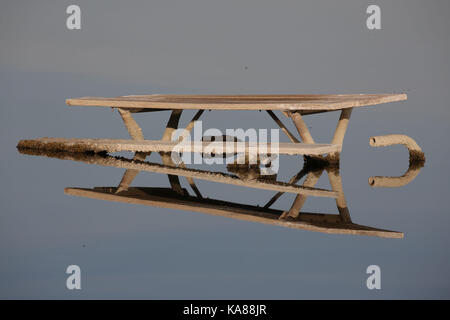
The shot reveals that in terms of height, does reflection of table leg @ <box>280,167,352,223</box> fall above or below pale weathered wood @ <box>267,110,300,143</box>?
below

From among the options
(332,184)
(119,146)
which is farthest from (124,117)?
(332,184)

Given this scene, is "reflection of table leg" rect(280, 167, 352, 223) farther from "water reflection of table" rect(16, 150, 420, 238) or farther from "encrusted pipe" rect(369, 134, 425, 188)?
"encrusted pipe" rect(369, 134, 425, 188)

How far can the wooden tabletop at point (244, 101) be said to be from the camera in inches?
337

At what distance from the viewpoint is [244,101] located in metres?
9.20

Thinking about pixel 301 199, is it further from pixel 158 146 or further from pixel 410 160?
pixel 410 160

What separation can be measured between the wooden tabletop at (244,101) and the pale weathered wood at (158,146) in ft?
1.04

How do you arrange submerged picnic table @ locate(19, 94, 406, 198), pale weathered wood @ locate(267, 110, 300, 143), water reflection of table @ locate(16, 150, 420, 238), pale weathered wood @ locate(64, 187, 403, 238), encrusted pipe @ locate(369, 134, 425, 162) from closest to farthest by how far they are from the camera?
pale weathered wood @ locate(64, 187, 403, 238)
water reflection of table @ locate(16, 150, 420, 238)
submerged picnic table @ locate(19, 94, 406, 198)
encrusted pipe @ locate(369, 134, 425, 162)
pale weathered wood @ locate(267, 110, 300, 143)

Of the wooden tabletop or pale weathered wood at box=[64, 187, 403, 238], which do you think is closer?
pale weathered wood at box=[64, 187, 403, 238]

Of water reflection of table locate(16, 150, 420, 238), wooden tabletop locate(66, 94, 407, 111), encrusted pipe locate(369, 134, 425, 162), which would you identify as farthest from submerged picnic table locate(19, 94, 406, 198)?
encrusted pipe locate(369, 134, 425, 162)

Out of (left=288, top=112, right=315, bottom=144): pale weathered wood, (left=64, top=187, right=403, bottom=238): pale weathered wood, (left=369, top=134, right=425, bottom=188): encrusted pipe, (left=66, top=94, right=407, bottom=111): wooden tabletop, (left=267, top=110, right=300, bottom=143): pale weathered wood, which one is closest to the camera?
(left=64, top=187, right=403, bottom=238): pale weathered wood

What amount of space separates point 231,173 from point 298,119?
85 centimetres

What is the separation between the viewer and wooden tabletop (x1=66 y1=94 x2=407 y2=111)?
28.1 feet

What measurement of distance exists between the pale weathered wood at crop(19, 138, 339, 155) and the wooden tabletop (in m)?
0.32

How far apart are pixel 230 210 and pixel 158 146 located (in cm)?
198
